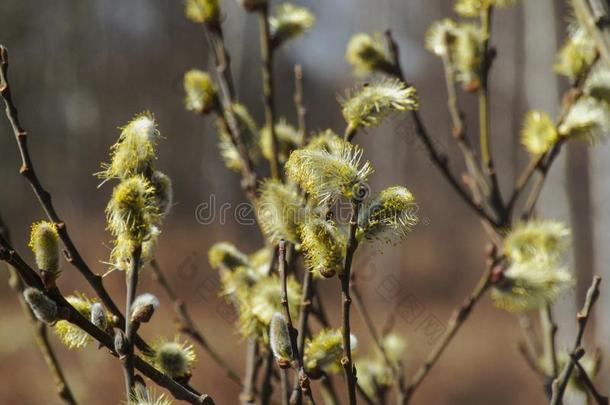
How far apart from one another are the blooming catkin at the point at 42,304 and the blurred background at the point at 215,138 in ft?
22.1

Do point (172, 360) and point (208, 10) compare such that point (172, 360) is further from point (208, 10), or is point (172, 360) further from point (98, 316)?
point (208, 10)

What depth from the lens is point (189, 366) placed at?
766 mm

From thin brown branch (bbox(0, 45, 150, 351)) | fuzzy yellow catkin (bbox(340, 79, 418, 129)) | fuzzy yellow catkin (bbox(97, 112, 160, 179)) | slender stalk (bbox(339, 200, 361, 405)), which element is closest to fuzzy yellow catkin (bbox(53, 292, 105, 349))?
thin brown branch (bbox(0, 45, 150, 351))

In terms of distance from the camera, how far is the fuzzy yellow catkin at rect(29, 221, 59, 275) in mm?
680

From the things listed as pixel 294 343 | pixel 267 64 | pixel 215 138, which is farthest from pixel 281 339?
pixel 215 138

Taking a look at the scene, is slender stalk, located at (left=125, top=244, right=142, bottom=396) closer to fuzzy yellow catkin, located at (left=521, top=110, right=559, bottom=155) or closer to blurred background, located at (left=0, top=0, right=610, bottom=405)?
fuzzy yellow catkin, located at (left=521, top=110, right=559, bottom=155)

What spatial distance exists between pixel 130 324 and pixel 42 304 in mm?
86

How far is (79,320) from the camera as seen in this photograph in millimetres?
646

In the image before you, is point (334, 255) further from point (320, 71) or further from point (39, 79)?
Answer: point (320, 71)

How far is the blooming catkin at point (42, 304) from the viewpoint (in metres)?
0.62

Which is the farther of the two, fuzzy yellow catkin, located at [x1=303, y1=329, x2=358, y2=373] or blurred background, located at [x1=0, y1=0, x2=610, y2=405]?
blurred background, located at [x1=0, y1=0, x2=610, y2=405]

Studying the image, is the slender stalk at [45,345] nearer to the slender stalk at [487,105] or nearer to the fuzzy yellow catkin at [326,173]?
the fuzzy yellow catkin at [326,173]

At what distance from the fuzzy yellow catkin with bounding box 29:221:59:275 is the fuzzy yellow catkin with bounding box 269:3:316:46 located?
0.65 meters

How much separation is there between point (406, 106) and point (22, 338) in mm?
7596
